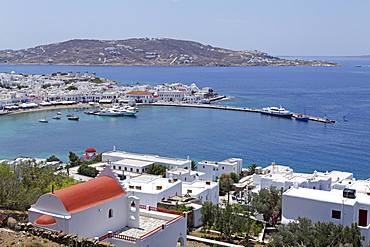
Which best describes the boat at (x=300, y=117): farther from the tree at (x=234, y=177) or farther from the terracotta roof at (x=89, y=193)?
the terracotta roof at (x=89, y=193)

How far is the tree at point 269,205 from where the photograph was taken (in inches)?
614

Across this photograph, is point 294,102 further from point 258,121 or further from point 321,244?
point 321,244

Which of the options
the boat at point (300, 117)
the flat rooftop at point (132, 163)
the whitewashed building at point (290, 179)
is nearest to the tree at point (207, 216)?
the whitewashed building at point (290, 179)

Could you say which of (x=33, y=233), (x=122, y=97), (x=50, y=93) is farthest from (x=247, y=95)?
(x=33, y=233)

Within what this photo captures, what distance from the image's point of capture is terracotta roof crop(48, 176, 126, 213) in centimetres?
939

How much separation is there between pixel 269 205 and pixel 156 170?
9.83 m

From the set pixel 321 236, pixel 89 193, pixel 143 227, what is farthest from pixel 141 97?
pixel 89 193

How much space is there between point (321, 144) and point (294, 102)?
31.8m

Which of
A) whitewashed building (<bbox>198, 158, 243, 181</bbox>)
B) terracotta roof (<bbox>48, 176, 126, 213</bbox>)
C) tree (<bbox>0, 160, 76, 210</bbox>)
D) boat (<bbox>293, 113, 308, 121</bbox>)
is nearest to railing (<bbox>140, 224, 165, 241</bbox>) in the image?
terracotta roof (<bbox>48, 176, 126, 213</bbox>)

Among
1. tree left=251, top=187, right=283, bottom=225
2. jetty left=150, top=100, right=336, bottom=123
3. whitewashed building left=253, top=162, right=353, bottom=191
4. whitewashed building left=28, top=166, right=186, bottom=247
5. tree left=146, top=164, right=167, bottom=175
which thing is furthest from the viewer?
jetty left=150, top=100, right=336, bottom=123

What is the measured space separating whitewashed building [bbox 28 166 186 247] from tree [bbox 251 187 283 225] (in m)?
5.34

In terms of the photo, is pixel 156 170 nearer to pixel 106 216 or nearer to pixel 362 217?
pixel 362 217

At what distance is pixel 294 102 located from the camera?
69500 millimetres

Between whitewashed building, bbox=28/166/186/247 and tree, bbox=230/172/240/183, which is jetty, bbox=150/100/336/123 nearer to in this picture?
tree, bbox=230/172/240/183
